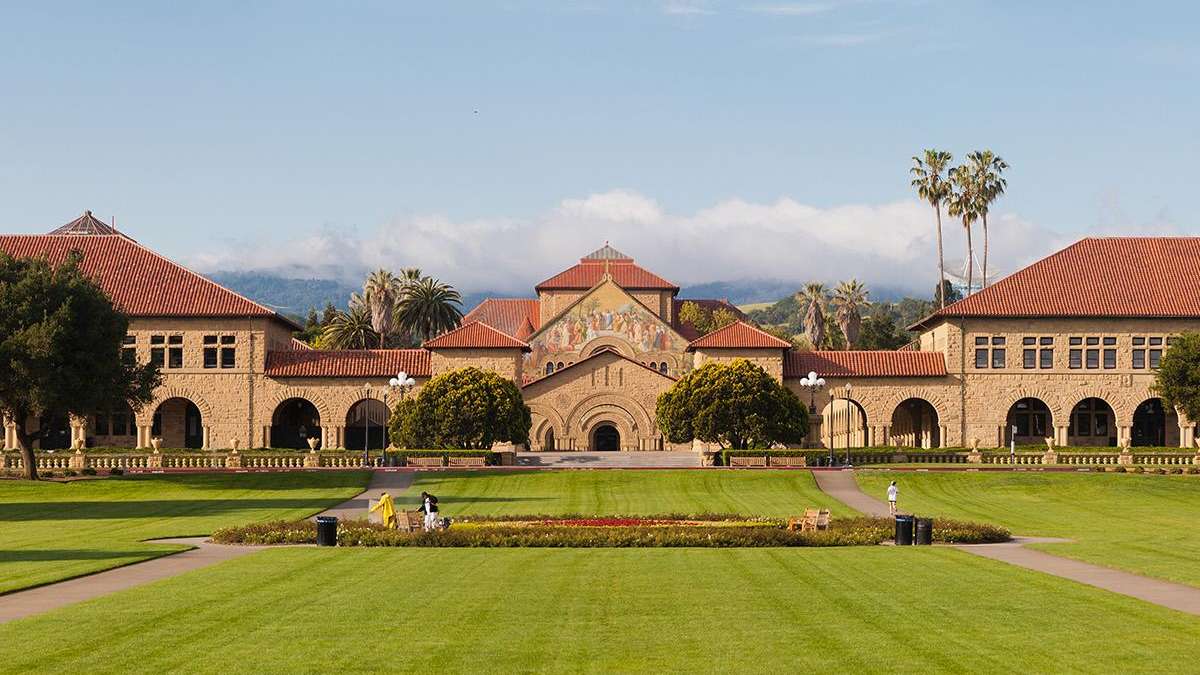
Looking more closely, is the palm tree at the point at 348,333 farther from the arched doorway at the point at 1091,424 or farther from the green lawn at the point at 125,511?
the green lawn at the point at 125,511

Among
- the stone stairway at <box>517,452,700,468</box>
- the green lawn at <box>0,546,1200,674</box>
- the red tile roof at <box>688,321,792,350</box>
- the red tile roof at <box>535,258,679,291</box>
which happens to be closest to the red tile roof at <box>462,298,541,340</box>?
the red tile roof at <box>535,258,679,291</box>

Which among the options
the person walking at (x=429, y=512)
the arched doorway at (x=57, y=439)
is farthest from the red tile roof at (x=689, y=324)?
the person walking at (x=429, y=512)


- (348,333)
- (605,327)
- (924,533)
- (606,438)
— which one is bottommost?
(924,533)

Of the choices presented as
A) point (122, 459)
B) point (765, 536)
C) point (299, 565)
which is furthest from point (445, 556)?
point (122, 459)

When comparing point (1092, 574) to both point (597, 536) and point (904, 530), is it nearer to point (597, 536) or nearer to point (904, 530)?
point (904, 530)

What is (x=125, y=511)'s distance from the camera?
155 ft

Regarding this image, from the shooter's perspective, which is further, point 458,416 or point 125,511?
point 458,416

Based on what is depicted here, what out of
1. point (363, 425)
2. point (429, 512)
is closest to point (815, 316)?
point (363, 425)

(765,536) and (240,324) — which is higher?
(240,324)

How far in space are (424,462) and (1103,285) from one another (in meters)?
40.0

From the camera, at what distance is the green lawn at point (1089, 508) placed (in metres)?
31.1

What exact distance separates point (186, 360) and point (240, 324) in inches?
137

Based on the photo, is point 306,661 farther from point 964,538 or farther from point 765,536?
point 964,538

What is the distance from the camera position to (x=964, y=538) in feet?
116
